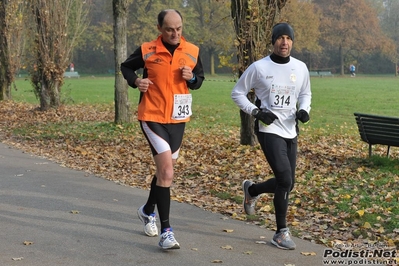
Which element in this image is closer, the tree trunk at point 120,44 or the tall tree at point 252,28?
the tall tree at point 252,28

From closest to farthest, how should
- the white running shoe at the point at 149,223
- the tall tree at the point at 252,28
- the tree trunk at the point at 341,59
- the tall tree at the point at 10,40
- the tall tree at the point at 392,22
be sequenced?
the white running shoe at the point at 149,223
the tall tree at the point at 252,28
the tall tree at the point at 10,40
the tree trunk at the point at 341,59
the tall tree at the point at 392,22

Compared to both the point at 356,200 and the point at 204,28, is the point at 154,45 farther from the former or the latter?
the point at 204,28

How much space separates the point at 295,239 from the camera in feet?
22.7

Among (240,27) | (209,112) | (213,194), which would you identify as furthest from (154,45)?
(209,112)

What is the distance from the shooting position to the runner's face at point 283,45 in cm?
663

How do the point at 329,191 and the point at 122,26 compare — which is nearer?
the point at 329,191

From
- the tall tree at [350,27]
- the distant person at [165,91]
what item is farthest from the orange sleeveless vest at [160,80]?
the tall tree at [350,27]

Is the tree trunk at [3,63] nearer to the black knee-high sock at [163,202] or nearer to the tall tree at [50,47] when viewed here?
the tall tree at [50,47]

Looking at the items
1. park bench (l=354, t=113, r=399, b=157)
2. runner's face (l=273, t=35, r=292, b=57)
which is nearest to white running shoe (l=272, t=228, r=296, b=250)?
runner's face (l=273, t=35, r=292, b=57)

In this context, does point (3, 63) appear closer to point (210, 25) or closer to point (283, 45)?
point (283, 45)

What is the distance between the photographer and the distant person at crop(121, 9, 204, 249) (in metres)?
6.52

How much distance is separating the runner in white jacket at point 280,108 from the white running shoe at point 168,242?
0.96 m

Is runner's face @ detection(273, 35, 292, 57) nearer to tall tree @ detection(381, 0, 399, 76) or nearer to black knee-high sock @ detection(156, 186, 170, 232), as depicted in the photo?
black knee-high sock @ detection(156, 186, 170, 232)

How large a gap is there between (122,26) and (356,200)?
1076cm
